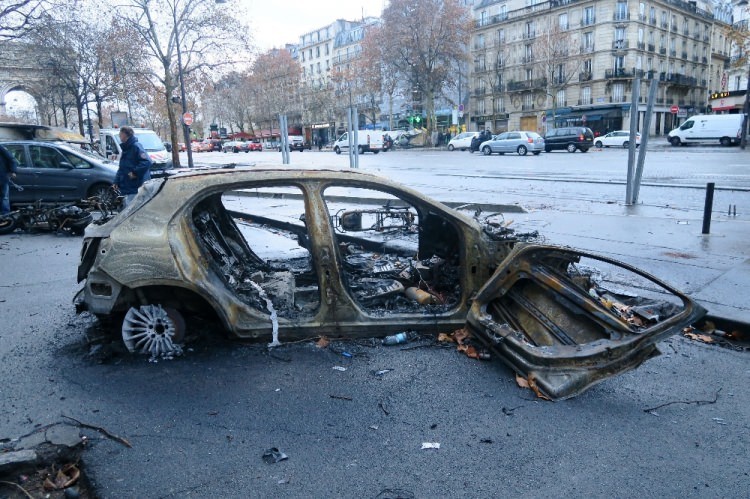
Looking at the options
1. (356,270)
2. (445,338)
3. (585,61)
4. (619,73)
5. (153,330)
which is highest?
(585,61)

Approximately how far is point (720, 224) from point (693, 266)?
10.3 ft

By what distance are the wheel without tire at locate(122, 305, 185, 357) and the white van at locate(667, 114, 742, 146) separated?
3764cm

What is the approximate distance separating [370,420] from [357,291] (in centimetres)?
163

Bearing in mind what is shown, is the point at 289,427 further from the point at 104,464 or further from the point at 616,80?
the point at 616,80

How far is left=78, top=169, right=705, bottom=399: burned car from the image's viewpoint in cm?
332

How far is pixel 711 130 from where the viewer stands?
109 feet

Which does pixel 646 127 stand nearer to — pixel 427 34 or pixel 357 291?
pixel 357 291

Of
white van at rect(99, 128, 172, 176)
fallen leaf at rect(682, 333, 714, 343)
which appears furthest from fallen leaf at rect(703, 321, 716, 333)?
white van at rect(99, 128, 172, 176)

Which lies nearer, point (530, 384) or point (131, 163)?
point (530, 384)

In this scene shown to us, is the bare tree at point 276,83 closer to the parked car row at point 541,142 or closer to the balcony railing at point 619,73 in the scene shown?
the balcony railing at point 619,73

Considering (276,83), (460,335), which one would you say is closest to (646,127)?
(460,335)

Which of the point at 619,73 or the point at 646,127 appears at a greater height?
the point at 619,73

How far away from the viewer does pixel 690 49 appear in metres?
63.3

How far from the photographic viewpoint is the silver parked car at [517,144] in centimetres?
3138
